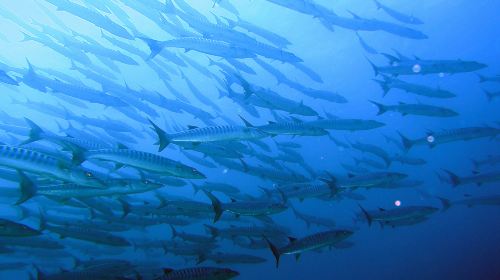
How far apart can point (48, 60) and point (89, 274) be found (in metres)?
22.7

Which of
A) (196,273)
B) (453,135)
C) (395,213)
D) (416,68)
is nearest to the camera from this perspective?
(196,273)

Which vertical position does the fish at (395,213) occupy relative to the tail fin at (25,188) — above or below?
above

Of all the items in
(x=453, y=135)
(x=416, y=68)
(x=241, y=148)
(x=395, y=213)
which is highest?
(x=416, y=68)

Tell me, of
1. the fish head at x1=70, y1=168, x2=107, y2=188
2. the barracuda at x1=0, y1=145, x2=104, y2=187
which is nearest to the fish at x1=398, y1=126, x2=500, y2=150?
the fish head at x1=70, y1=168, x2=107, y2=188

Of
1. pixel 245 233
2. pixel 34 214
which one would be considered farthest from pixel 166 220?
pixel 34 214

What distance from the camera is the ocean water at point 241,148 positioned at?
6668mm

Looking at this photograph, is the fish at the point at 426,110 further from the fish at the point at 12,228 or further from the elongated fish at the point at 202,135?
the fish at the point at 12,228

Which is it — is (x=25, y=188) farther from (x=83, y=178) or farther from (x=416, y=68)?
(x=416, y=68)

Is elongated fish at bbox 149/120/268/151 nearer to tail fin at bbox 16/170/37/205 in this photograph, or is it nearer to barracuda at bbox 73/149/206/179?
barracuda at bbox 73/149/206/179

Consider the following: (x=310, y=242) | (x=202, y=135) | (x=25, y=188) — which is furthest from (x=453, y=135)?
(x=25, y=188)

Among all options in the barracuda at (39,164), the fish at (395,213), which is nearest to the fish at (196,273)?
the barracuda at (39,164)

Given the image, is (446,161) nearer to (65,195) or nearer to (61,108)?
(61,108)

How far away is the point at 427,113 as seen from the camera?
8898 millimetres

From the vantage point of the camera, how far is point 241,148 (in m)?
8.67
